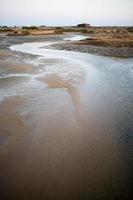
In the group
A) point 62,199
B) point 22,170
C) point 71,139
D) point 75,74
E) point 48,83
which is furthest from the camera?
point 75,74

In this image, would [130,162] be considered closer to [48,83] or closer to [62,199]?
[62,199]

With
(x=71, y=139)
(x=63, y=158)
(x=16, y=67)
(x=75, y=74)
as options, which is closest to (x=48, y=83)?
(x=75, y=74)

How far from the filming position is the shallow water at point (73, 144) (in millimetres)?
4570

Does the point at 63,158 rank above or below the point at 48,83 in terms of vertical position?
below

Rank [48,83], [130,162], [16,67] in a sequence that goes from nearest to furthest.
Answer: [130,162], [48,83], [16,67]

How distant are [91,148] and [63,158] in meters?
0.88

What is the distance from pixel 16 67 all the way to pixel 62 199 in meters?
12.2

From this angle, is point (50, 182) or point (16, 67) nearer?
point (50, 182)

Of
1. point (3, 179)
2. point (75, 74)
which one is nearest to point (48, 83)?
point (75, 74)

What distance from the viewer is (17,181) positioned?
465cm

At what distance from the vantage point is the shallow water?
4.57m

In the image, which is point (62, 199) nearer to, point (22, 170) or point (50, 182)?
point (50, 182)

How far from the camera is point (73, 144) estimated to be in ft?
20.2

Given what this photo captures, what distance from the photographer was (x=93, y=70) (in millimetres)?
16219
